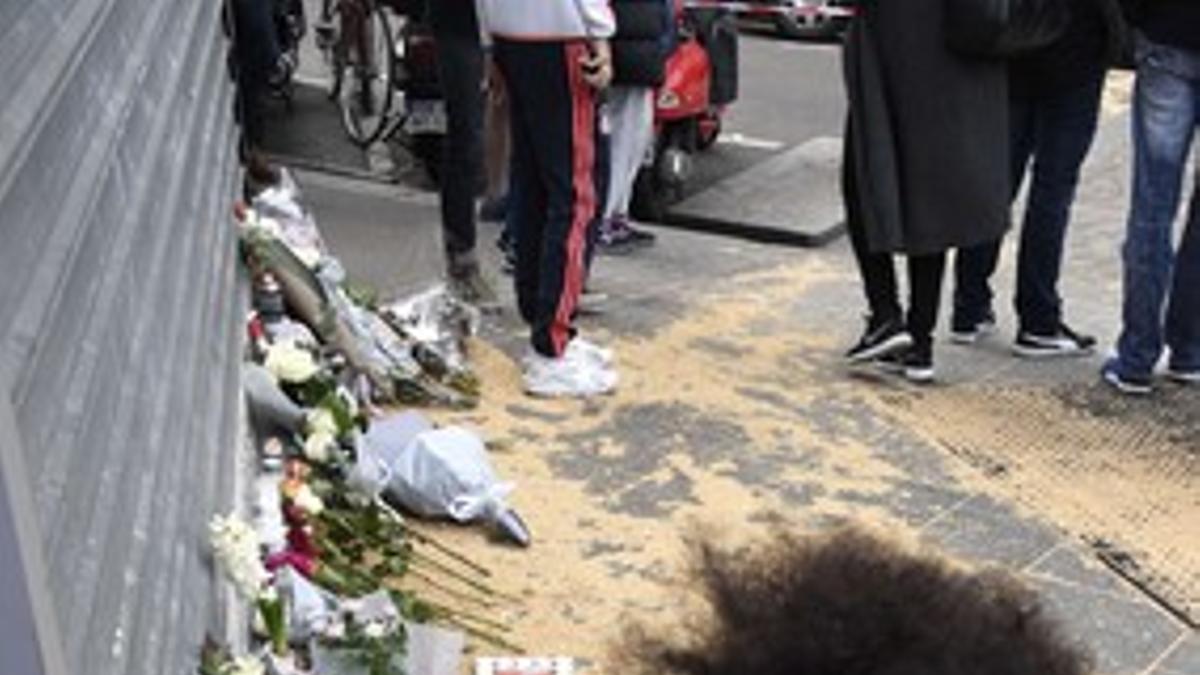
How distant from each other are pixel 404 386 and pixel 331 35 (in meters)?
4.83

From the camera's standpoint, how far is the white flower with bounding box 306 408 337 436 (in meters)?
4.35

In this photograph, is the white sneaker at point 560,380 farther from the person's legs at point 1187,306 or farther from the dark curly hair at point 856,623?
the dark curly hair at point 856,623

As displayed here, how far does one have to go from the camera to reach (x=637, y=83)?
5.79 meters

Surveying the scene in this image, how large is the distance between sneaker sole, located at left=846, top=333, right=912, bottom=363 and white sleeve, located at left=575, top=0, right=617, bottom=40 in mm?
1387

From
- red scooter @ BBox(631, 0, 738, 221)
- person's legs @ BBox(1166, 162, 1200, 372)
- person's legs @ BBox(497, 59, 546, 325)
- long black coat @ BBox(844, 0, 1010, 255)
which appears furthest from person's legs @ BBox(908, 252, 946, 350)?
red scooter @ BBox(631, 0, 738, 221)

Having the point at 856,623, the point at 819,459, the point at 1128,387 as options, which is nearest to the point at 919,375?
the point at 1128,387

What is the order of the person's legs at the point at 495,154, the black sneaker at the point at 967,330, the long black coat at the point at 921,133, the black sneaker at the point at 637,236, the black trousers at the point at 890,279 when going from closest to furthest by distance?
the long black coat at the point at 921,133 → the black trousers at the point at 890,279 → the black sneaker at the point at 967,330 → the person's legs at the point at 495,154 → the black sneaker at the point at 637,236

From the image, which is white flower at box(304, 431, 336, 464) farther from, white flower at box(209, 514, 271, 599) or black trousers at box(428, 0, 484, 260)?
black trousers at box(428, 0, 484, 260)

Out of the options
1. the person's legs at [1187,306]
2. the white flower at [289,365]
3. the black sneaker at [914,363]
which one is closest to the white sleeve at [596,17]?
the white flower at [289,365]

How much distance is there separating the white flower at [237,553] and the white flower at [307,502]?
608 millimetres

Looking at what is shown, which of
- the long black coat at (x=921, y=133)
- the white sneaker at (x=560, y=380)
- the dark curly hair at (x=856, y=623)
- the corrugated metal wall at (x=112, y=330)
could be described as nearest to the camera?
the dark curly hair at (x=856, y=623)

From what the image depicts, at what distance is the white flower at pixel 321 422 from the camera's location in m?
4.35

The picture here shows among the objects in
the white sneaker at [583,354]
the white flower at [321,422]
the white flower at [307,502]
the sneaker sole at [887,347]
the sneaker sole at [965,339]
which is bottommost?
the sneaker sole at [965,339]

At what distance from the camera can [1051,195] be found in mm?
5855
